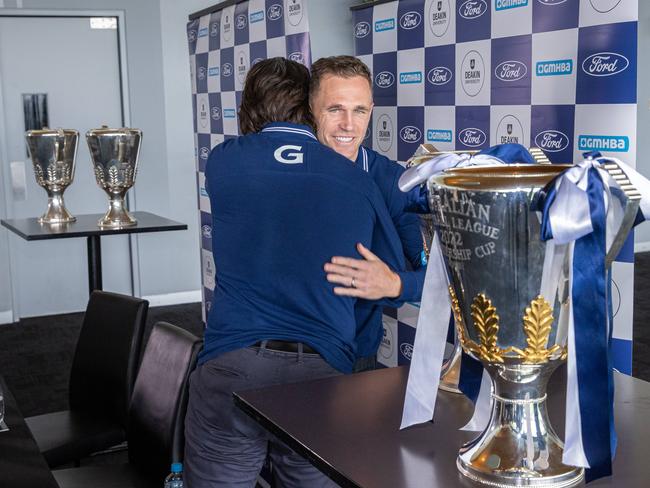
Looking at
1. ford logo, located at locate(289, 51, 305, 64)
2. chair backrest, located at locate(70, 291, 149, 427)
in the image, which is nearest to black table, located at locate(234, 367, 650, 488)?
chair backrest, located at locate(70, 291, 149, 427)

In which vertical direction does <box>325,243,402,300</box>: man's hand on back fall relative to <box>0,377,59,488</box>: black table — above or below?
above

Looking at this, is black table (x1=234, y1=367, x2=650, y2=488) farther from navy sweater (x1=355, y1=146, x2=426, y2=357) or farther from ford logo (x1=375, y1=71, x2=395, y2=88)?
ford logo (x1=375, y1=71, x2=395, y2=88)

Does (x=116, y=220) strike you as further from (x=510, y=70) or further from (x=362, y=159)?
(x=510, y=70)

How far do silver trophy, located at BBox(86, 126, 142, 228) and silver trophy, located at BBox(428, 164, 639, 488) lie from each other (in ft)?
9.55

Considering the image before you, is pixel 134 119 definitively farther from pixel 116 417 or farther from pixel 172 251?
pixel 116 417

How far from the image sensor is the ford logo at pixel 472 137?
2088 mm

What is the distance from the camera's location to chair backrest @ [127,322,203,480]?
6.68 feet

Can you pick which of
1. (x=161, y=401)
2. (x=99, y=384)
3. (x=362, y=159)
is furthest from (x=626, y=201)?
(x=99, y=384)

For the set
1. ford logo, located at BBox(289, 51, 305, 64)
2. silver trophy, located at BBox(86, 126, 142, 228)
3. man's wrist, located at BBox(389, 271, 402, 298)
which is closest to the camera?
man's wrist, located at BBox(389, 271, 402, 298)

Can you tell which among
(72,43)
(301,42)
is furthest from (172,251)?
(301,42)

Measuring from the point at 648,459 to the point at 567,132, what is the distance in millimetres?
938

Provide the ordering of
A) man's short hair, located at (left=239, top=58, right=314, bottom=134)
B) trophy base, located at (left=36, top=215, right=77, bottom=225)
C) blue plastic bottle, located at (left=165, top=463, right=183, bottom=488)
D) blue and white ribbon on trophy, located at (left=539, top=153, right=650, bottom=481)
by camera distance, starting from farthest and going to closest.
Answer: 1. trophy base, located at (left=36, top=215, right=77, bottom=225)
2. blue plastic bottle, located at (left=165, top=463, right=183, bottom=488)
3. man's short hair, located at (left=239, top=58, right=314, bottom=134)
4. blue and white ribbon on trophy, located at (left=539, top=153, right=650, bottom=481)

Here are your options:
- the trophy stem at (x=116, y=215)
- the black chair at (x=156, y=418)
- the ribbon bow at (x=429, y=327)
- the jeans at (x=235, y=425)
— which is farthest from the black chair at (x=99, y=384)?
the ribbon bow at (x=429, y=327)

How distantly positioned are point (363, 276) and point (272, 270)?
172mm
